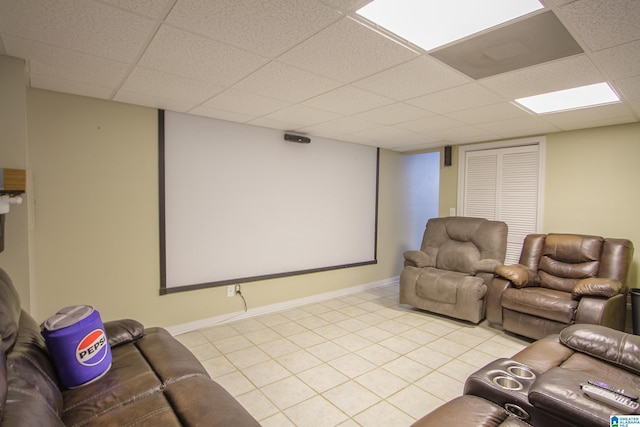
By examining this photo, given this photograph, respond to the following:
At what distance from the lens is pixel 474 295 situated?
11.7 feet

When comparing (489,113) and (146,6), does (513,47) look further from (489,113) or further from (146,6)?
(146,6)

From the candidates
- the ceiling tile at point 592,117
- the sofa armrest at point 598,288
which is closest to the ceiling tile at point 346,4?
the ceiling tile at point 592,117

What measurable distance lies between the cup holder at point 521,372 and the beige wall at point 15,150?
3.17 m

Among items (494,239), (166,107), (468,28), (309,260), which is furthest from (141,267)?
(494,239)

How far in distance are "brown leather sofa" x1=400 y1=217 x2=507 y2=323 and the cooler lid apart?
11.3ft

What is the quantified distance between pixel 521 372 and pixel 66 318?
2.38 m

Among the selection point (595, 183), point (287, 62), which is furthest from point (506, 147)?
point (287, 62)

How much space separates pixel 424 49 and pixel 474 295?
9.17ft

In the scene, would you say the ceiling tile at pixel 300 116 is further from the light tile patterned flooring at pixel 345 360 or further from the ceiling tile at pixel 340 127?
the light tile patterned flooring at pixel 345 360

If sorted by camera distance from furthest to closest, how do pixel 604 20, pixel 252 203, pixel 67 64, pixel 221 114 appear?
pixel 252 203, pixel 221 114, pixel 67 64, pixel 604 20

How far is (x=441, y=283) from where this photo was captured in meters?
3.81

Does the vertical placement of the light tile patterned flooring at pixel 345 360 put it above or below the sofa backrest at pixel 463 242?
below

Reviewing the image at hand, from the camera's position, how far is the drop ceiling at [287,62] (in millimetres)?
1512

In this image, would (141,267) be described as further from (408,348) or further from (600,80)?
(600,80)
